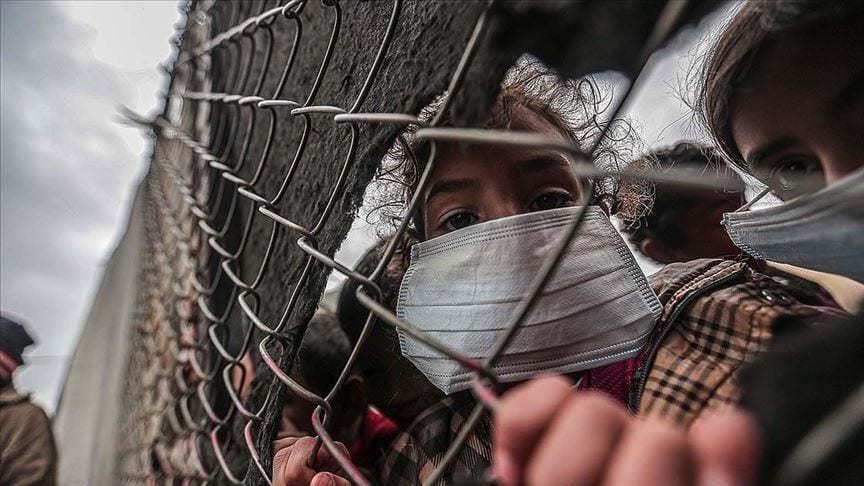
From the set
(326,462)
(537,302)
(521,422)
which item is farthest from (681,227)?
(521,422)

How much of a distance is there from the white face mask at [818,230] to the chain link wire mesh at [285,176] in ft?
0.70

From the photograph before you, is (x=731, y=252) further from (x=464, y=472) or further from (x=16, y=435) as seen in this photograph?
(x=16, y=435)

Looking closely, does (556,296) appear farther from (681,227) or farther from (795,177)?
(681,227)

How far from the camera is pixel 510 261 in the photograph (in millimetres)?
962

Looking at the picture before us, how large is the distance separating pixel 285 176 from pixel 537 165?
1.64ft

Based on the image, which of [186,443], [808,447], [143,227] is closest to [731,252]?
[808,447]

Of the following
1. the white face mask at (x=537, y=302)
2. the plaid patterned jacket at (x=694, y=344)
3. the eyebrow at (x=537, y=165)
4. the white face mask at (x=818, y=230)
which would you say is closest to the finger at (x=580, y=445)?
A: the white face mask at (x=818, y=230)

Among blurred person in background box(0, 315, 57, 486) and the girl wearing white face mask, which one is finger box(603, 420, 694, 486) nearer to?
the girl wearing white face mask

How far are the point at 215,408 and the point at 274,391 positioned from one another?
68cm

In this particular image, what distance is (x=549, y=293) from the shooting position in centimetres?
97

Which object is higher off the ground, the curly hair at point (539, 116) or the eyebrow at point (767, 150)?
the curly hair at point (539, 116)

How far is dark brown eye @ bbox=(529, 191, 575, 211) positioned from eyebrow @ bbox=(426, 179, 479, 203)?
125 millimetres

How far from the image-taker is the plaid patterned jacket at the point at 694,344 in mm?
882

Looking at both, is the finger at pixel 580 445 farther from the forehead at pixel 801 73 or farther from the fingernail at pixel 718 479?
the forehead at pixel 801 73
